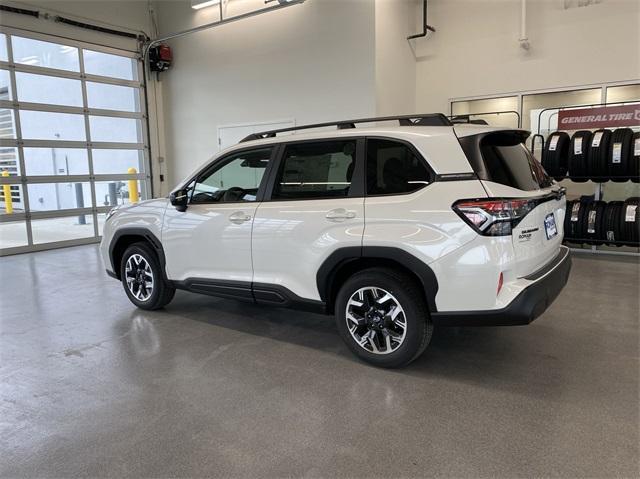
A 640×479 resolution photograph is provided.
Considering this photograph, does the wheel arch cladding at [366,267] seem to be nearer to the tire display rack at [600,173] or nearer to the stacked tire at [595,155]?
the tire display rack at [600,173]

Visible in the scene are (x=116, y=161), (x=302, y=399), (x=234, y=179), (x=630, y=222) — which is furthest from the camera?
(x=116, y=161)

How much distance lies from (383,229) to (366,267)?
0.34 m

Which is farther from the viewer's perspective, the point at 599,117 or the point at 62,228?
the point at 62,228

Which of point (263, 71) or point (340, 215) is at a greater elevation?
point (263, 71)

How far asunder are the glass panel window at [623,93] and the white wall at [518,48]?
19 cm

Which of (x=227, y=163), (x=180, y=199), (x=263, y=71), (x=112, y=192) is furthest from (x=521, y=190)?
(x=112, y=192)

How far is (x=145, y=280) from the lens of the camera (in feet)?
14.5

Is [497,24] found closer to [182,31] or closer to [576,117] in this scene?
[576,117]

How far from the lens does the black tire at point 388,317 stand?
2.88m

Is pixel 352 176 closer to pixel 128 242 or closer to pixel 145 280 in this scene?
pixel 145 280

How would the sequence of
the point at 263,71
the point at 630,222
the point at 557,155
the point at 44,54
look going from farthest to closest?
the point at 263,71, the point at 44,54, the point at 557,155, the point at 630,222

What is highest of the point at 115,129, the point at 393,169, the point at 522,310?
the point at 115,129

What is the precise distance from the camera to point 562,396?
105 inches

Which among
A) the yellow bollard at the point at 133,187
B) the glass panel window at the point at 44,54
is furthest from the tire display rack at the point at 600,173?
the glass panel window at the point at 44,54
